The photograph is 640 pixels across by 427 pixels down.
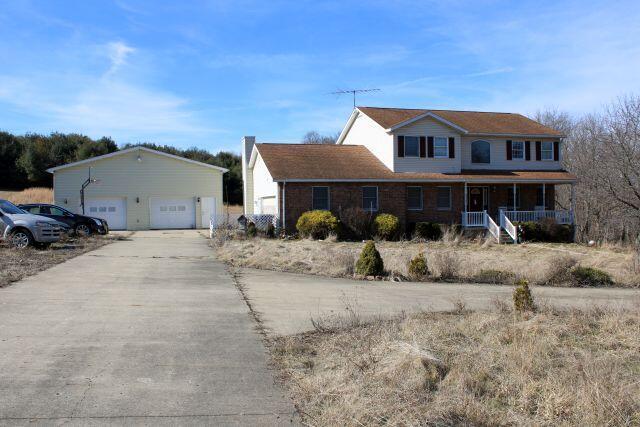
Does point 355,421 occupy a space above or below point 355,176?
below

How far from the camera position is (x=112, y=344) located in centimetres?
728

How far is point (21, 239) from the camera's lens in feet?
63.8

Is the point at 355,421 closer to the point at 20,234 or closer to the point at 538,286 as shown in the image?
the point at 538,286

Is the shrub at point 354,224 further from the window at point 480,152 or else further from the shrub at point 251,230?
the window at point 480,152

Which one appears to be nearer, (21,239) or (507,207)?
(21,239)

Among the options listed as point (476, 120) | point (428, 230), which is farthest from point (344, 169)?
point (476, 120)

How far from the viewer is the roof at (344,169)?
99.6 feet

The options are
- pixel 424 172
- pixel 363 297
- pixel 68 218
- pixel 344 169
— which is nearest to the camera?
pixel 363 297

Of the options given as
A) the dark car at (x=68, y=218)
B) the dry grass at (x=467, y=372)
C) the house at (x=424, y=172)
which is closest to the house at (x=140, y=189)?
the house at (x=424, y=172)

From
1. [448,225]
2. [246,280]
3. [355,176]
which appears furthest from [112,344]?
[448,225]

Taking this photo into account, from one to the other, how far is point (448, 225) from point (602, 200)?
31.3 feet

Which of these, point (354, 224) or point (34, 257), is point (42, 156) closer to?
point (354, 224)

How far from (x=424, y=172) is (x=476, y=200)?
416 centimetres

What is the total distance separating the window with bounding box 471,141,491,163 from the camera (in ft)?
115
